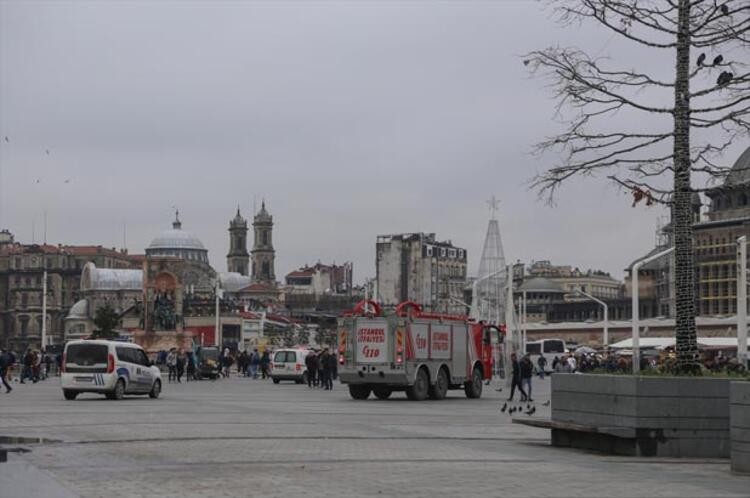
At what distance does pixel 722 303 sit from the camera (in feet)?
458

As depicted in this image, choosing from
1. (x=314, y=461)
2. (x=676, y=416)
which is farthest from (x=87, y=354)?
(x=676, y=416)

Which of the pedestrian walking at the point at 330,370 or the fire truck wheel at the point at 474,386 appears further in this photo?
the pedestrian walking at the point at 330,370

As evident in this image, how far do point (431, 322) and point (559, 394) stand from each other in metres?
17.4

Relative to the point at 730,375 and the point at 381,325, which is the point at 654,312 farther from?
the point at 730,375

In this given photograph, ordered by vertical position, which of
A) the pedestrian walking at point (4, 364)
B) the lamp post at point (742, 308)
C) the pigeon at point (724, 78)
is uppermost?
the pigeon at point (724, 78)

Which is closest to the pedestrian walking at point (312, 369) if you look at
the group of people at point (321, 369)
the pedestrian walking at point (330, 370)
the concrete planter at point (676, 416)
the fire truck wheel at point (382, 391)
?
the group of people at point (321, 369)

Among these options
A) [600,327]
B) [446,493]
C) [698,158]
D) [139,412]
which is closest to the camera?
[446,493]

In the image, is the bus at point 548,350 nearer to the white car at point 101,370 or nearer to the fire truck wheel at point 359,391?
the fire truck wheel at point 359,391

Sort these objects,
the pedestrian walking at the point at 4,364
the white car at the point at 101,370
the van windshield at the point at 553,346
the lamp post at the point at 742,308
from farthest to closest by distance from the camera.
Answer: the van windshield at the point at 553,346, the lamp post at the point at 742,308, the pedestrian walking at the point at 4,364, the white car at the point at 101,370

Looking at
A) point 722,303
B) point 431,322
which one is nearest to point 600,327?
point 722,303

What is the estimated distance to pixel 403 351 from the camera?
117 ft

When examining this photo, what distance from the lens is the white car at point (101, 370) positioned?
35.0m

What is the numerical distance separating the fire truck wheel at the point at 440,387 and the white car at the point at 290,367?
2178 cm

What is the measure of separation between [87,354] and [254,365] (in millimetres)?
37355
